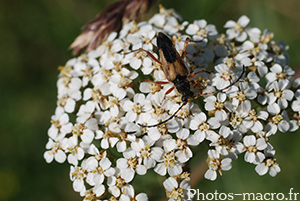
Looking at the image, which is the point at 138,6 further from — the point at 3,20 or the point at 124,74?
the point at 3,20

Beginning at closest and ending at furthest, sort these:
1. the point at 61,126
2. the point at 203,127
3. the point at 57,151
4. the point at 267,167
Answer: the point at 203,127
the point at 267,167
the point at 57,151
the point at 61,126

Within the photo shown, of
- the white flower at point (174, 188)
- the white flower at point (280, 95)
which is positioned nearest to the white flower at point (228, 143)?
the white flower at point (174, 188)

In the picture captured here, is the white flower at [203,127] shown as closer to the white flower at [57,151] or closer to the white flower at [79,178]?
the white flower at [79,178]

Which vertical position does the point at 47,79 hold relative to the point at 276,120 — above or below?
above

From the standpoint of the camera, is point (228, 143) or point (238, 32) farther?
point (238, 32)

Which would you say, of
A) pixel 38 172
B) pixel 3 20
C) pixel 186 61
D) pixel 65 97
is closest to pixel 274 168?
pixel 186 61

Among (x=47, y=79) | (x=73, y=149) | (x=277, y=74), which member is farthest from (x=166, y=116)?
(x=47, y=79)

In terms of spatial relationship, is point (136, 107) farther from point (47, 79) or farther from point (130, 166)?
point (47, 79)

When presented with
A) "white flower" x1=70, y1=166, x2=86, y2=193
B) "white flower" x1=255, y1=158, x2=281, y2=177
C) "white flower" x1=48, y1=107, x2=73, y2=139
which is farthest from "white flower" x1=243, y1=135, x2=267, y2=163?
"white flower" x1=48, y1=107, x2=73, y2=139
